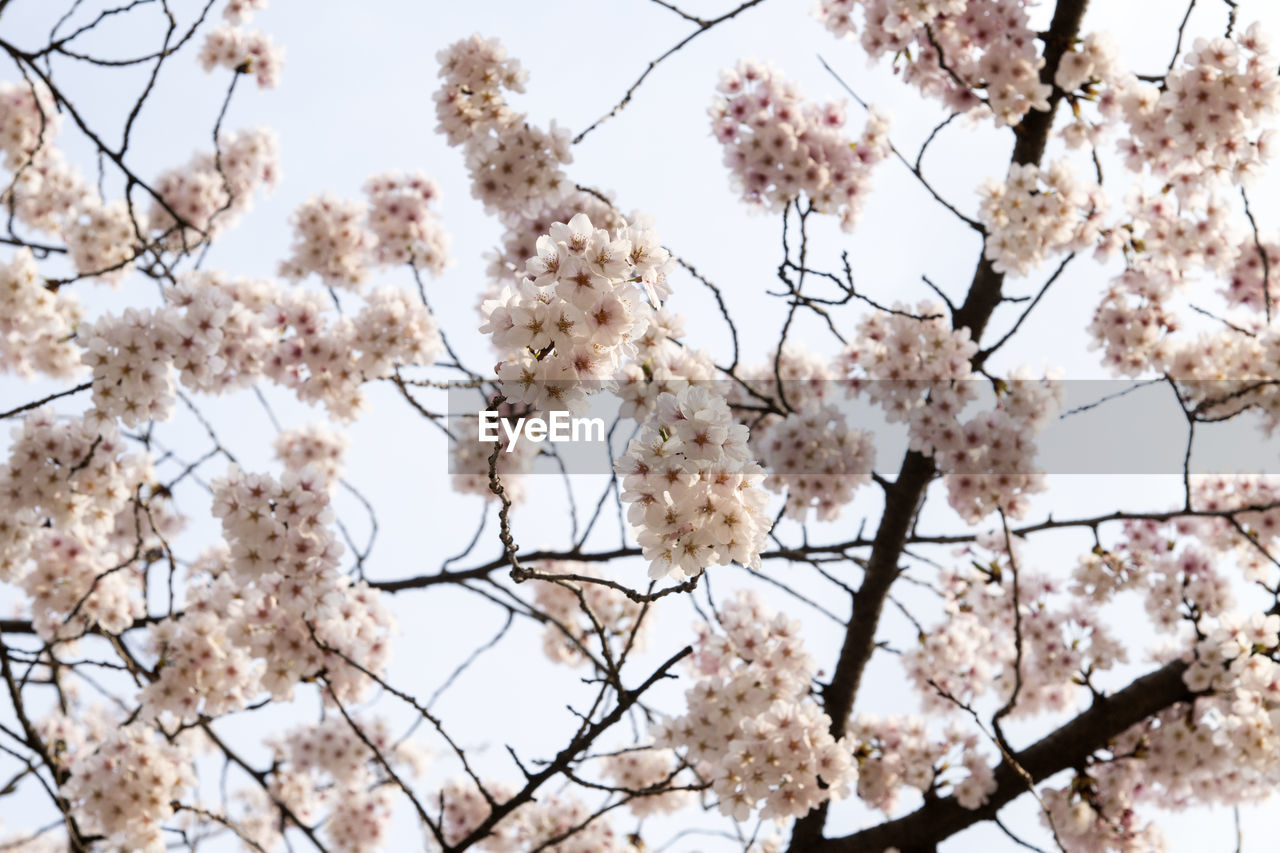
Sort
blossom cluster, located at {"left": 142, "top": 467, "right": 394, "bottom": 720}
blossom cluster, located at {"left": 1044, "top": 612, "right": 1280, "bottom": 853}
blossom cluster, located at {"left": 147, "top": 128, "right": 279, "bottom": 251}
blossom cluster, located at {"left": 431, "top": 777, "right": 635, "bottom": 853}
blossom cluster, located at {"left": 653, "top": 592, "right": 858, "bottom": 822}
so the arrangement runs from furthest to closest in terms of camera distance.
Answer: blossom cluster, located at {"left": 147, "top": 128, "right": 279, "bottom": 251}, blossom cluster, located at {"left": 431, "top": 777, "right": 635, "bottom": 853}, blossom cluster, located at {"left": 1044, "top": 612, "right": 1280, "bottom": 853}, blossom cluster, located at {"left": 142, "top": 467, "right": 394, "bottom": 720}, blossom cluster, located at {"left": 653, "top": 592, "right": 858, "bottom": 822}

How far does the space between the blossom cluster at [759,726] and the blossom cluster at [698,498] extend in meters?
1.81

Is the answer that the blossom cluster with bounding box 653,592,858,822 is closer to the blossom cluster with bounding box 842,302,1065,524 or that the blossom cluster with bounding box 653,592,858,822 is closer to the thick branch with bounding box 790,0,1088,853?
the thick branch with bounding box 790,0,1088,853

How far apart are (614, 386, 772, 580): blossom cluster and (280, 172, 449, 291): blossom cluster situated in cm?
423

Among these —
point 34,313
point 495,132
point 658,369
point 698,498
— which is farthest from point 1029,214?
point 34,313

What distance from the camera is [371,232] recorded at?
5.87 m

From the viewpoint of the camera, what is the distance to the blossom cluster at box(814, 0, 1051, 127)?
4566 mm

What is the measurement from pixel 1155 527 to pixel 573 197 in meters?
3.88

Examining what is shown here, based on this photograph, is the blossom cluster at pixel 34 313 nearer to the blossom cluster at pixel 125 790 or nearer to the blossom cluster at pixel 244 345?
the blossom cluster at pixel 244 345

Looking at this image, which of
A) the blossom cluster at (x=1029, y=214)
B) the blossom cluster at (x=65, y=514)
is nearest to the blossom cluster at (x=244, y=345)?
the blossom cluster at (x=65, y=514)

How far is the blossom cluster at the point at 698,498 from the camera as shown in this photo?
1.74 m

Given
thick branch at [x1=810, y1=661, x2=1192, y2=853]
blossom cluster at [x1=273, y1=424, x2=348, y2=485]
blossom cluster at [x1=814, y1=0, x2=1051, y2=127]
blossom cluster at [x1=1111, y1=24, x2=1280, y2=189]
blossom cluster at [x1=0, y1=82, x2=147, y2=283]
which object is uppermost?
blossom cluster at [x1=0, y1=82, x2=147, y2=283]

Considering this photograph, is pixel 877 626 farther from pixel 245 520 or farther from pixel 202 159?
pixel 202 159

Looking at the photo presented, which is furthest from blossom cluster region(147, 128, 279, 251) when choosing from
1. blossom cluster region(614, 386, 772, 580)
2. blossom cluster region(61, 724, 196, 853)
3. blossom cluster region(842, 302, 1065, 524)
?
blossom cluster region(614, 386, 772, 580)

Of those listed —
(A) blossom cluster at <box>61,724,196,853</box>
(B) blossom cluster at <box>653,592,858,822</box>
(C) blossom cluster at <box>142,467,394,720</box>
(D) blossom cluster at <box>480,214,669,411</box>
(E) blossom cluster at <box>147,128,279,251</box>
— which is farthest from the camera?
(E) blossom cluster at <box>147,128,279,251</box>
